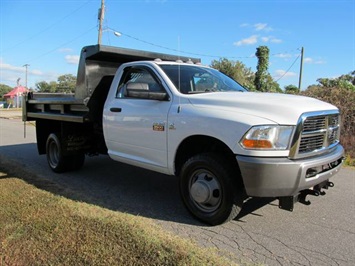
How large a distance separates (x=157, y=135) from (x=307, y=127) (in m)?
1.92

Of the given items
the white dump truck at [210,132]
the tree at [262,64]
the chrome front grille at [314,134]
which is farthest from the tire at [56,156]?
the tree at [262,64]

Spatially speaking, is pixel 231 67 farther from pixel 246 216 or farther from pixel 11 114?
pixel 246 216

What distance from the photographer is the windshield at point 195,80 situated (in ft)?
15.8

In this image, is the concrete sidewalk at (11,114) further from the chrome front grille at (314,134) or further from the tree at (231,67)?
the chrome front grille at (314,134)

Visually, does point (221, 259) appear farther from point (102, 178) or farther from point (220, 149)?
point (102, 178)

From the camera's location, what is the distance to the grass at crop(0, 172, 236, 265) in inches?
130

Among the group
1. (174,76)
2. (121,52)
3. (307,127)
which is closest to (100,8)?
(121,52)

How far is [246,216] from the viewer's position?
180 inches

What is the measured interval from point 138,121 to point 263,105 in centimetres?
189

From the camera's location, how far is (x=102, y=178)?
265 inches

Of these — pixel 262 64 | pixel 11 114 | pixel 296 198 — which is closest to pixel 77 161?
pixel 296 198

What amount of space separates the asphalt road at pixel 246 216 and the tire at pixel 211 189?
0.58ft

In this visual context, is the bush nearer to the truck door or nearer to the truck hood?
the truck hood

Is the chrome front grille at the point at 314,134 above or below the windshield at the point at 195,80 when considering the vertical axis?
below
